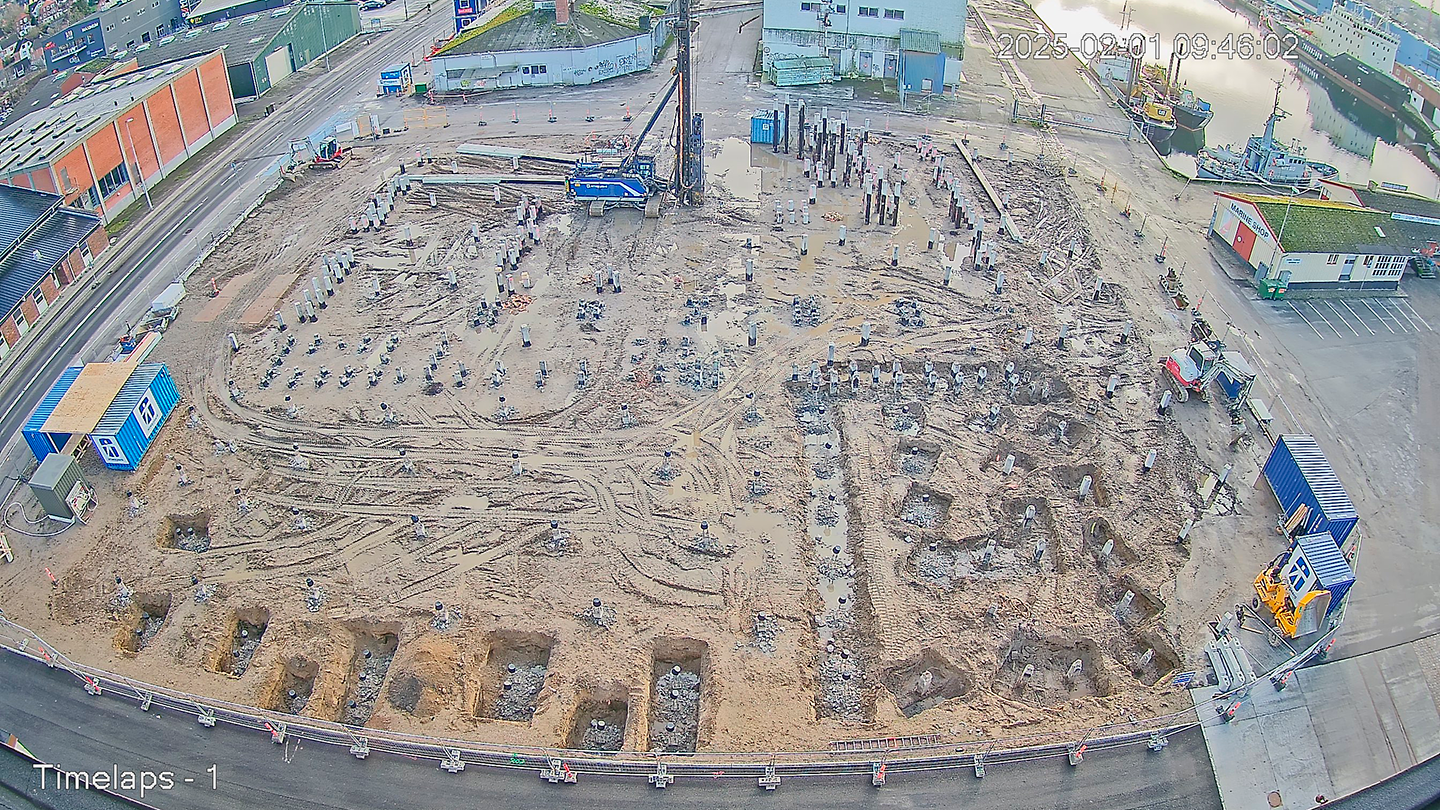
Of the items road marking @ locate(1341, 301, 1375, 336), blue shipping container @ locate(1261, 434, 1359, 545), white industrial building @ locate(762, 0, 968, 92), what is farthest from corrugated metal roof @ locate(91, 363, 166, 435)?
road marking @ locate(1341, 301, 1375, 336)

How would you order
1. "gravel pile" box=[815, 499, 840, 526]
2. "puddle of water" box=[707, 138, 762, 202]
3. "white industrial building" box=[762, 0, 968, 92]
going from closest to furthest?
1. "gravel pile" box=[815, 499, 840, 526]
2. "puddle of water" box=[707, 138, 762, 202]
3. "white industrial building" box=[762, 0, 968, 92]

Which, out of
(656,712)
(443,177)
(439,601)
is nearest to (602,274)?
(443,177)

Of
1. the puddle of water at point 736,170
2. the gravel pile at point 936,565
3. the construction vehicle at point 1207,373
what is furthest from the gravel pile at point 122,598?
the construction vehicle at point 1207,373

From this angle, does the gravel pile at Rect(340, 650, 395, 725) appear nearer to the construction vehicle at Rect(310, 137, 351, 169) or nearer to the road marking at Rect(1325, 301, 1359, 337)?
the construction vehicle at Rect(310, 137, 351, 169)

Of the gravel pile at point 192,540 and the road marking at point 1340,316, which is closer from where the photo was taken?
the gravel pile at point 192,540

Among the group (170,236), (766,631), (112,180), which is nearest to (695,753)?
(766,631)

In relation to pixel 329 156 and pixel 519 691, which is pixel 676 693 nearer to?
pixel 519 691

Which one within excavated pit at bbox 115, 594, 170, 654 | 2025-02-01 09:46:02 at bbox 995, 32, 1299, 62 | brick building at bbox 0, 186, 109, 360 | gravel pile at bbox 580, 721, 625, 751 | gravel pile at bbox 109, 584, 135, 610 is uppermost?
2025-02-01 09:46:02 at bbox 995, 32, 1299, 62

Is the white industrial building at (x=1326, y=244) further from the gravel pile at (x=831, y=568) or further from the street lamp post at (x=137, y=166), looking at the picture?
the street lamp post at (x=137, y=166)
